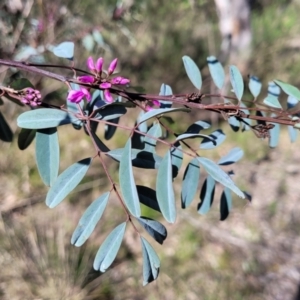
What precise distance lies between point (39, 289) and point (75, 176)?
1.14 metres

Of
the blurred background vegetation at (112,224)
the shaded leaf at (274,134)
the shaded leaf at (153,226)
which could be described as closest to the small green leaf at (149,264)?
the shaded leaf at (153,226)

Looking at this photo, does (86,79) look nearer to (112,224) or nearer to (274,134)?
(274,134)

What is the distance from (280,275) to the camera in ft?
5.86

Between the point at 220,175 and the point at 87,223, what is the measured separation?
180 millimetres

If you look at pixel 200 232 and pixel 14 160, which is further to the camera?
pixel 14 160

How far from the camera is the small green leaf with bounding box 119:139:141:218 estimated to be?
1.59ft

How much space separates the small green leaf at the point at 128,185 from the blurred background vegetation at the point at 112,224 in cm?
77

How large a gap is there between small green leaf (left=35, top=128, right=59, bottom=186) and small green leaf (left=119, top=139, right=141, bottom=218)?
109 millimetres

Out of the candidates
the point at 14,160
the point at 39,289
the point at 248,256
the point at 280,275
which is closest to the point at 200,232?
the point at 248,256

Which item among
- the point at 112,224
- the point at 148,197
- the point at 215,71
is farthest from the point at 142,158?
the point at 112,224

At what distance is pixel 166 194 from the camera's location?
50 cm

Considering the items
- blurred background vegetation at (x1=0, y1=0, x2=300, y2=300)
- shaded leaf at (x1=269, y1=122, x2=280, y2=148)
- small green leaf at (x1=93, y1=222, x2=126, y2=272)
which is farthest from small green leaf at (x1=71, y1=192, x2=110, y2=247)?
blurred background vegetation at (x1=0, y1=0, x2=300, y2=300)

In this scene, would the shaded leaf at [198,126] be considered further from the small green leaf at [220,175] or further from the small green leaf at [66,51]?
the small green leaf at [66,51]

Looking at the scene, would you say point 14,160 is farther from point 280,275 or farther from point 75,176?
point 75,176
